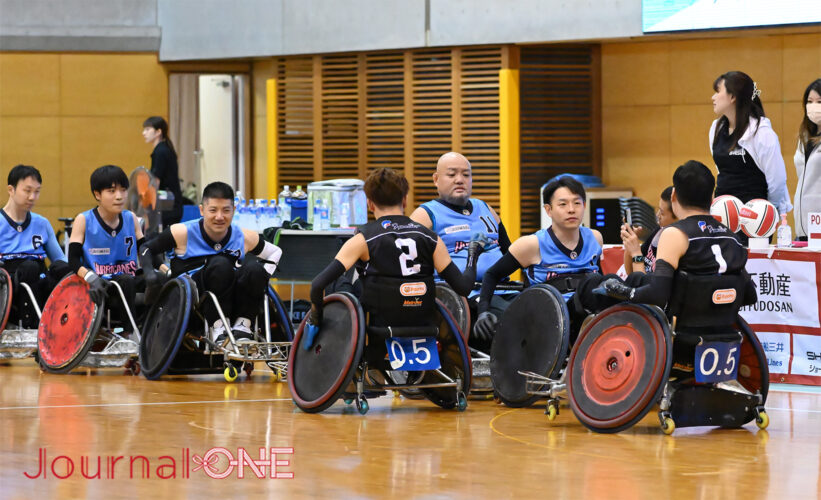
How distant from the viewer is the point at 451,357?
Result: 657cm

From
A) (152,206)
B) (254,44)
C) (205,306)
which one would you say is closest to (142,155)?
(254,44)

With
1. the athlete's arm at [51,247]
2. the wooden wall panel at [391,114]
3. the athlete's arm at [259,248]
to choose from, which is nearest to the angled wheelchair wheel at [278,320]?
the athlete's arm at [259,248]

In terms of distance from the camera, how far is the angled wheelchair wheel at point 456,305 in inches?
273

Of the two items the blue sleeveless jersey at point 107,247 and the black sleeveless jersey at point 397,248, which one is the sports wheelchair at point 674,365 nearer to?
the black sleeveless jersey at point 397,248

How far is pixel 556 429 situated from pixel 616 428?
35cm

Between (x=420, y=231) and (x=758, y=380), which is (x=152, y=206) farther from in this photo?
(x=758, y=380)

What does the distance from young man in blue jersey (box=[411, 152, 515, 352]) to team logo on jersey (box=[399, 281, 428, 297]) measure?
3.34ft

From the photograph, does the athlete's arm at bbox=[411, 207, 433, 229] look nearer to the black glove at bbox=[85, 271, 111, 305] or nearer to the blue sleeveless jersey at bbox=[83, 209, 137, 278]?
the black glove at bbox=[85, 271, 111, 305]

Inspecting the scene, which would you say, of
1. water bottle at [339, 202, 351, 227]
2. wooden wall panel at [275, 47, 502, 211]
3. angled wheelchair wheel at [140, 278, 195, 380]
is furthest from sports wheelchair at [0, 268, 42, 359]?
wooden wall panel at [275, 47, 502, 211]

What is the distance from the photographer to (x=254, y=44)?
14.0m

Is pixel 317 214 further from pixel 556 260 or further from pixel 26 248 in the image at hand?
pixel 556 260

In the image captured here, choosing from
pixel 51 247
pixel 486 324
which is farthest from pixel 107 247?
pixel 486 324

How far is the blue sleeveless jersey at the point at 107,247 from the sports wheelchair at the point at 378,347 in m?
2.50

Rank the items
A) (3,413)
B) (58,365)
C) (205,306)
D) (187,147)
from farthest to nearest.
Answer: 1. (187,147)
2. (58,365)
3. (205,306)
4. (3,413)
